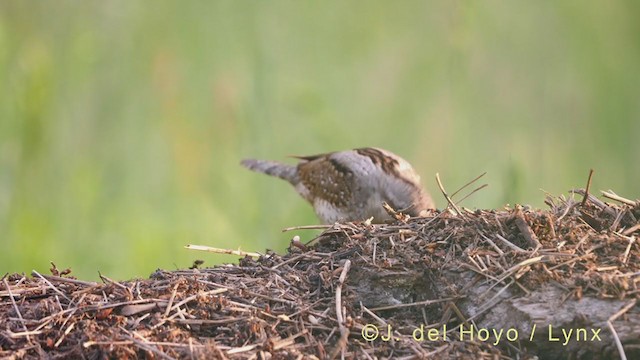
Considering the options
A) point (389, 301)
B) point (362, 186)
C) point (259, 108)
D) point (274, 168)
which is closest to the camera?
point (389, 301)

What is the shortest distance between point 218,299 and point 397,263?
0.67 m

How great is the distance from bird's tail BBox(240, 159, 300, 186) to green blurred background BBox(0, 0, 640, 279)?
0.19m

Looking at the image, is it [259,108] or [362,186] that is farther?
[259,108]

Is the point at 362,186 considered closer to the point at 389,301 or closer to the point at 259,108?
the point at 259,108

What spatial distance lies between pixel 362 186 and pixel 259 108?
1.05 meters

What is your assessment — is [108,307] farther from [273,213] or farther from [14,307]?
[273,213]

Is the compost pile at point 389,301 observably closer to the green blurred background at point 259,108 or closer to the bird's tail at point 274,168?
the green blurred background at point 259,108

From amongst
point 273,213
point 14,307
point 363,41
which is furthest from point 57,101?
point 14,307

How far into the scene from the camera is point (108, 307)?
11.4ft

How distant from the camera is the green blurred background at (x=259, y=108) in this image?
24.9ft

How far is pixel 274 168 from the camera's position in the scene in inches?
325

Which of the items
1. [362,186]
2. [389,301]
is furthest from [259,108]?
[389,301]

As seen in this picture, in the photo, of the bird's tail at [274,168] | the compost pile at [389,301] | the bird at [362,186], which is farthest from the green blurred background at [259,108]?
the compost pile at [389,301]

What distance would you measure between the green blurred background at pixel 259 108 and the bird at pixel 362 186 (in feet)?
1.14
